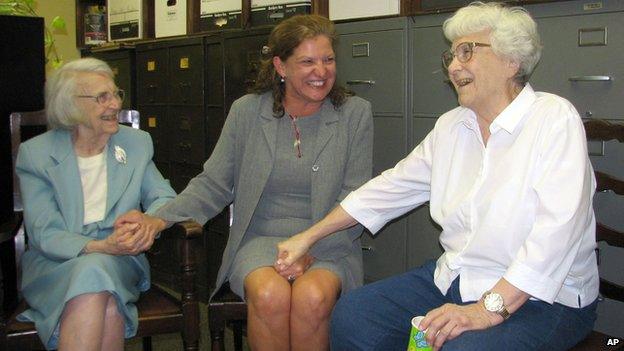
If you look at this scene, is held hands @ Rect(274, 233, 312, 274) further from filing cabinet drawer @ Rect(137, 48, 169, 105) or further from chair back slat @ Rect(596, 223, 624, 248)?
filing cabinet drawer @ Rect(137, 48, 169, 105)

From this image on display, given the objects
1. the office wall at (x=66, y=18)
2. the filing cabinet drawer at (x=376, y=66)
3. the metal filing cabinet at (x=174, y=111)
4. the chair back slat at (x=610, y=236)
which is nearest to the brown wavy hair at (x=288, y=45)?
the filing cabinet drawer at (x=376, y=66)

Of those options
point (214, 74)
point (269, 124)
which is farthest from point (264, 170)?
point (214, 74)

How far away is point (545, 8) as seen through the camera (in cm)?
199

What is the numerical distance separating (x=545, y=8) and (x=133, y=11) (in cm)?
273

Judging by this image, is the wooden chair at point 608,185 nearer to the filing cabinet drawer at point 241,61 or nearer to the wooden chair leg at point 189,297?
the wooden chair leg at point 189,297

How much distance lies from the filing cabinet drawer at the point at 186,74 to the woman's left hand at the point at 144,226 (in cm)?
148

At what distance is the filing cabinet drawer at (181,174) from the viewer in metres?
3.52

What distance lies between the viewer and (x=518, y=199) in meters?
1.51

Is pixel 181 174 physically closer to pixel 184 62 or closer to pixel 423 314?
pixel 184 62

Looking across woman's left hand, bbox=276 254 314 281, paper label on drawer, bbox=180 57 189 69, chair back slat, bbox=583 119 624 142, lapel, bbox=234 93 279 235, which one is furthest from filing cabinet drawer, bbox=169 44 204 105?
chair back slat, bbox=583 119 624 142

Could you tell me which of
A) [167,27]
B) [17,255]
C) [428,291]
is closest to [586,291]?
[428,291]

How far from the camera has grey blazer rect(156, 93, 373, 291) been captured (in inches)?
81.4

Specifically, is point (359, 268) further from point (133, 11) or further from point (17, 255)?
point (133, 11)

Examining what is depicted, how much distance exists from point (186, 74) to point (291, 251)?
6.10 ft
